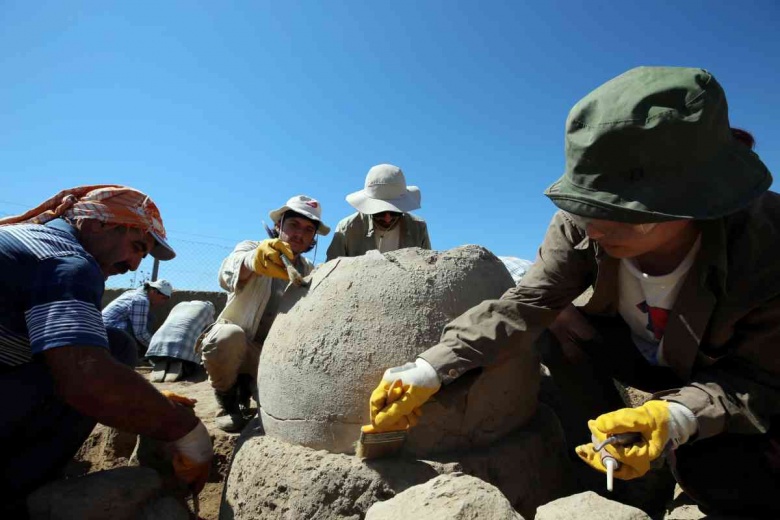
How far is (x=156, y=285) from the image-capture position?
757 cm

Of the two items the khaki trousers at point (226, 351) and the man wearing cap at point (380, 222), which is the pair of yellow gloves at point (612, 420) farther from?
the man wearing cap at point (380, 222)

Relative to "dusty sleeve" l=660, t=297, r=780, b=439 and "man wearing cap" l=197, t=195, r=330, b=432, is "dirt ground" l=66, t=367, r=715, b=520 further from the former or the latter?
"dusty sleeve" l=660, t=297, r=780, b=439

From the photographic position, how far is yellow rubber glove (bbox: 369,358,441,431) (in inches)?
68.8

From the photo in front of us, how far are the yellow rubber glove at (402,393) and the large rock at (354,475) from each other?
0.58 ft

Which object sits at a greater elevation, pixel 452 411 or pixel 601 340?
→ pixel 601 340

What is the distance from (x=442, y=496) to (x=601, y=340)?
117cm

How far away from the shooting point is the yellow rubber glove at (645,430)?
1.61 metres

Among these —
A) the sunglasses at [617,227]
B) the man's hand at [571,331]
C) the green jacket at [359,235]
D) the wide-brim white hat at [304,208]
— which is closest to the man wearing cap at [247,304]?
the wide-brim white hat at [304,208]

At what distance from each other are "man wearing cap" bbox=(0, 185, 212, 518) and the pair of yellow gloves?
32.6 inches

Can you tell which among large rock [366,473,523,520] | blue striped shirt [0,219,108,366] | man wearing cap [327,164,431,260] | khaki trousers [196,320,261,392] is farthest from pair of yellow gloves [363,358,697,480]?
man wearing cap [327,164,431,260]

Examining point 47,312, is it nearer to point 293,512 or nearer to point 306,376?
point 306,376

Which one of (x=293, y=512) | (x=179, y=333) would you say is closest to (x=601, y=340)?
(x=293, y=512)

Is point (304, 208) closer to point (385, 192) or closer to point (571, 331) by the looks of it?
point (385, 192)

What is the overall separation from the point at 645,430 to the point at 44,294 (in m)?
1.99
